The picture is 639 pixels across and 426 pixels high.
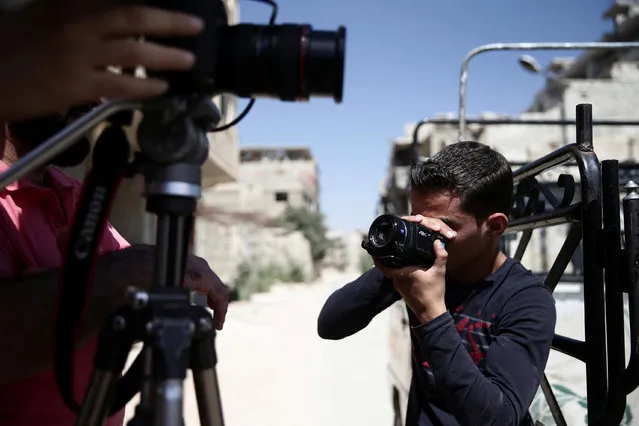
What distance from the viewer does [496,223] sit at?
1.34m

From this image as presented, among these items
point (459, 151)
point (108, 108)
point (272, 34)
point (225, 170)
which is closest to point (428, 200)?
point (459, 151)

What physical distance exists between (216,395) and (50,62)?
1.65 ft

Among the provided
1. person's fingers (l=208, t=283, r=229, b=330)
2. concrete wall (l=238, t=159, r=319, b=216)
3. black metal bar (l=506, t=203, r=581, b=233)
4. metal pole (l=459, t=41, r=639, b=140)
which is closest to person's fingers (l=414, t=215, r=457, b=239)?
black metal bar (l=506, t=203, r=581, b=233)

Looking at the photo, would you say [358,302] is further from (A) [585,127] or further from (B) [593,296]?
(A) [585,127]

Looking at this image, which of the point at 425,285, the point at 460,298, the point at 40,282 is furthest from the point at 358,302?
the point at 40,282

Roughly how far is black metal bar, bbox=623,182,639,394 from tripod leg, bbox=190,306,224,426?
0.84m

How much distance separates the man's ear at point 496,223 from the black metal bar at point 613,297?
23 centimetres

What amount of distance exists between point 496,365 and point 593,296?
28cm

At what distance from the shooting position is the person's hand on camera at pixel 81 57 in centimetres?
64

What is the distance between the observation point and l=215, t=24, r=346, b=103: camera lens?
2.49 ft

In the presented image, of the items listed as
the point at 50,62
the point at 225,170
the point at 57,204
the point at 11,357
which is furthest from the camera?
the point at 225,170

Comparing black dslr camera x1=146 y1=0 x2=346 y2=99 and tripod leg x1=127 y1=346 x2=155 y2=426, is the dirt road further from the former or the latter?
black dslr camera x1=146 y1=0 x2=346 y2=99

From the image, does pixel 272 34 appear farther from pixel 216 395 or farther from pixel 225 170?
pixel 225 170

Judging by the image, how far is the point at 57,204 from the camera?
1175mm
